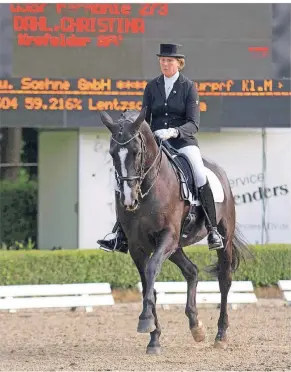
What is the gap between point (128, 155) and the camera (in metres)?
8.76

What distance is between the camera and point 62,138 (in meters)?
19.6

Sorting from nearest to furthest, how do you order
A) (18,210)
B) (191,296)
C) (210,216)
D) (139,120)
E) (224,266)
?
1. (139,120)
2. (191,296)
3. (210,216)
4. (224,266)
5. (18,210)

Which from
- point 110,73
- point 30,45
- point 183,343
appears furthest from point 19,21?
point 183,343

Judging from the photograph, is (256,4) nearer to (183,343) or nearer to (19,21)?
(19,21)

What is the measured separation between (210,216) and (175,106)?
1171 millimetres

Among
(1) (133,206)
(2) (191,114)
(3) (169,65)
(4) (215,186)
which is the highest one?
(3) (169,65)

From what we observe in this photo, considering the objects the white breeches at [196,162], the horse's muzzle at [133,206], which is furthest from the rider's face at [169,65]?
the horse's muzzle at [133,206]

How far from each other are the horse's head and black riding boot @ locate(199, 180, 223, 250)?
1365 millimetres

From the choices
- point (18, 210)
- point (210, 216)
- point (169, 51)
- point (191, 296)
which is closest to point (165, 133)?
point (169, 51)

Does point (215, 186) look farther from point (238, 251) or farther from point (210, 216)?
point (238, 251)

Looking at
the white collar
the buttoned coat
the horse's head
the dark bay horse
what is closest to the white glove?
the dark bay horse

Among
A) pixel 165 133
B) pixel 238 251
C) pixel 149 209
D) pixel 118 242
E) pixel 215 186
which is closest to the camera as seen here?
pixel 149 209

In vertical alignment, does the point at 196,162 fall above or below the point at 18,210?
above

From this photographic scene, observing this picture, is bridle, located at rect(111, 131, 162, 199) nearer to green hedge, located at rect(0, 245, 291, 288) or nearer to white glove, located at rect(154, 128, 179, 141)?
white glove, located at rect(154, 128, 179, 141)
